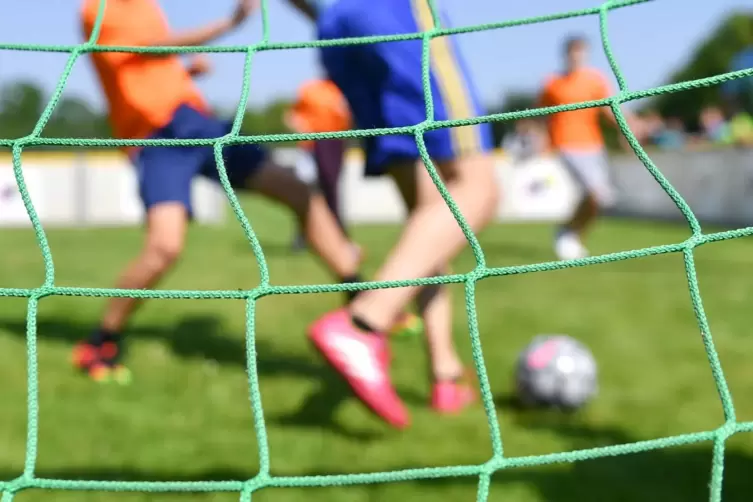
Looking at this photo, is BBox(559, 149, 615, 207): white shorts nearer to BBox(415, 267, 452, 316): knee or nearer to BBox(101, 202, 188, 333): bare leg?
BBox(415, 267, 452, 316): knee

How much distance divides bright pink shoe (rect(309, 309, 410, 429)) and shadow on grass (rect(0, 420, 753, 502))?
0.52ft

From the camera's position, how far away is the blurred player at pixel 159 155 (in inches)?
106

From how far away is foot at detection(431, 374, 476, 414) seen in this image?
2.41 meters

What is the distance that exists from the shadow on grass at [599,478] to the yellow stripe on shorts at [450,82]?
2.91ft

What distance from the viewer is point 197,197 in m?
11.8

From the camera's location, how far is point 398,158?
230 centimetres

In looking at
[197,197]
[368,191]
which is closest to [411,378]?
[197,197]

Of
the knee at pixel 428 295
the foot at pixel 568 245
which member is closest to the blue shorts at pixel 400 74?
the knee at pixel 428 295

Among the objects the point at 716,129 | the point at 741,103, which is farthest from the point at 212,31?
the point at 716,129

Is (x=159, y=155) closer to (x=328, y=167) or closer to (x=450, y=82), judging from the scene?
(x=450, y=82)

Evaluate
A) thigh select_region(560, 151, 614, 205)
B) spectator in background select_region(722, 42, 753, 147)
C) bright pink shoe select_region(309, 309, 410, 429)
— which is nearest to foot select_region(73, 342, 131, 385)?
bright pink shoe select_region(309, 309, 410, 429)

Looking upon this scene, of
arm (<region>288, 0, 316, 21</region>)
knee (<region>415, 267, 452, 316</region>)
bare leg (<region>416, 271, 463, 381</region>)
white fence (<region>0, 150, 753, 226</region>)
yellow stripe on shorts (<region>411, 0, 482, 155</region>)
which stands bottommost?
bare leg (<region>416, 271, 463, 381</region>)

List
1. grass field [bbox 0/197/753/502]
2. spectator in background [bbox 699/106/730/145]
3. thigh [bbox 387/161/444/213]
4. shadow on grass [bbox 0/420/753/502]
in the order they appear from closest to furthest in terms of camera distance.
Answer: shadow on grass [bbox 0/420/753/502] → grass field [bbox 0/197/753/502] → thigh [bbox 387/161/444/213] → spectator in background [bbox 699/106/730/145]

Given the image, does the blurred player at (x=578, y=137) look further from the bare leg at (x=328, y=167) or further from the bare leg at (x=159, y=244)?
the bare leg at (x=159, y=244)
